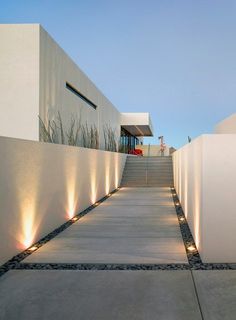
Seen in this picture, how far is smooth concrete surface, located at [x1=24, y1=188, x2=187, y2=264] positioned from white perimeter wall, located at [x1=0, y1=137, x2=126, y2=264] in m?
0.26

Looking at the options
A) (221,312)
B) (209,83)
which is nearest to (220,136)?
(221,312)

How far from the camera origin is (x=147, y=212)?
21.5 ft

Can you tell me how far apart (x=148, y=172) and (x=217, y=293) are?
36.0 ft

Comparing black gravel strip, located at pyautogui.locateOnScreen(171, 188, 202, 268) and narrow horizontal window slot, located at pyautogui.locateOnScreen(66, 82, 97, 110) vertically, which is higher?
narrow horizontal window slot, located at pyautogui.locateOnScreen(66, 82, 97, 110)

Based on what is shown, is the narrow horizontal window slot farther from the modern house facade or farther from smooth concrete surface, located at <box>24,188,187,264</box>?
smooth concrete surface, located at <box>24,188,187,264</box>

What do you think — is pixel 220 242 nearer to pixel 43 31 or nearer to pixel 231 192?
pixel 231 192

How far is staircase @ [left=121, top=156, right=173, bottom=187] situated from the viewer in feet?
41.3

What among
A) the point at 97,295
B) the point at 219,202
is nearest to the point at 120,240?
the point at 219,202

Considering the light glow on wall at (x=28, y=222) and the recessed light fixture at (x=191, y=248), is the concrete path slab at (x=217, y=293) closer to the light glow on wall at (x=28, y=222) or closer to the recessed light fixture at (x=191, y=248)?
the recessed light fixture at (x=191, y=248)

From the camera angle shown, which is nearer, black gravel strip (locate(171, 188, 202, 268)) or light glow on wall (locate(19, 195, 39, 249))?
black gravel strip (locate(171, 188, 202, 268))

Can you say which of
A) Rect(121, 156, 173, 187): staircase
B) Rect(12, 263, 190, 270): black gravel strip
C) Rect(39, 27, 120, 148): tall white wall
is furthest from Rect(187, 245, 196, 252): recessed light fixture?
Rect(121, 156, 173, 187): staircase

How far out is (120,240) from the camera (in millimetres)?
4395

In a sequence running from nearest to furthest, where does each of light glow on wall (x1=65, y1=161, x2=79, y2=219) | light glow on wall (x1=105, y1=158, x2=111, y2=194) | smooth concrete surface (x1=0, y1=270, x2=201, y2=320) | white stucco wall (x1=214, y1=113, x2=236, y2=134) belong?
1. smooth concrete surface (x1=0, y1=270, x2=201, y2=320)
2. light glow on wall (x1=65, y1=161, x2=79, y2=219)
3. light glow on wall (x1=105, y1=158, x2=111, y2=194)
4. white stucco wall (x1=214, y1=113, x2=236, y2=134)

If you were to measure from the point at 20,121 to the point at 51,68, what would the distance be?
1.75m
